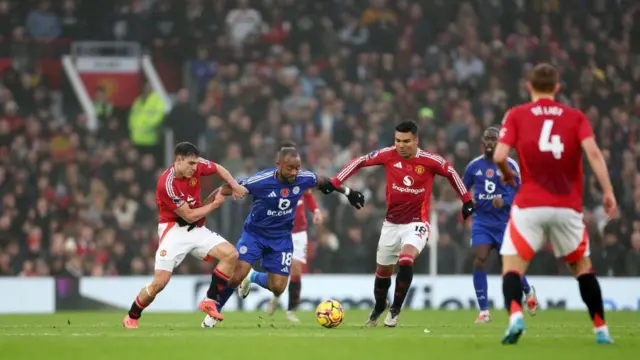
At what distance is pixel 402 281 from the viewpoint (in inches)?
594

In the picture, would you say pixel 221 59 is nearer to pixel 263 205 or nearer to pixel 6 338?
pixel 263 205

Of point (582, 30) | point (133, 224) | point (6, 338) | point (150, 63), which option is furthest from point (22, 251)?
point (582, 30)

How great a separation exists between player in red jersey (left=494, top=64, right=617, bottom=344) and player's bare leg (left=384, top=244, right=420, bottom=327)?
13.9 ft

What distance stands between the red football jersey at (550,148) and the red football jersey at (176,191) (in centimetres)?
512

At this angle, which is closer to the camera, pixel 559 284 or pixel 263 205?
pixel 263 205

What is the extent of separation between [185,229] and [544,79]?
18.6ft

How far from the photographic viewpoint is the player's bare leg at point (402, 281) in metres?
15.0

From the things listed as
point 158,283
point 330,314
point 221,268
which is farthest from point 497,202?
point 158,283

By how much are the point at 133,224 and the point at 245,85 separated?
172 inches

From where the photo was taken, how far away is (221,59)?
2730cm

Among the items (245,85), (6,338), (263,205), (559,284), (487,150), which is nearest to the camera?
(6,338)

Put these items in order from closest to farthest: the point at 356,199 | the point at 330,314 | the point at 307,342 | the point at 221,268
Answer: the point at 307,342, the point at 330,314, the point at 356,199, the point at 221,268

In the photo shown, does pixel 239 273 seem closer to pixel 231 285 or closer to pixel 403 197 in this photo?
pixel 231 285

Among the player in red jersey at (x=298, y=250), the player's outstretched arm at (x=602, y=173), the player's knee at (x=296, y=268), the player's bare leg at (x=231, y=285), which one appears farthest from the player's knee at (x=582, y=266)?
the player's knee at (x=296, y=268)
